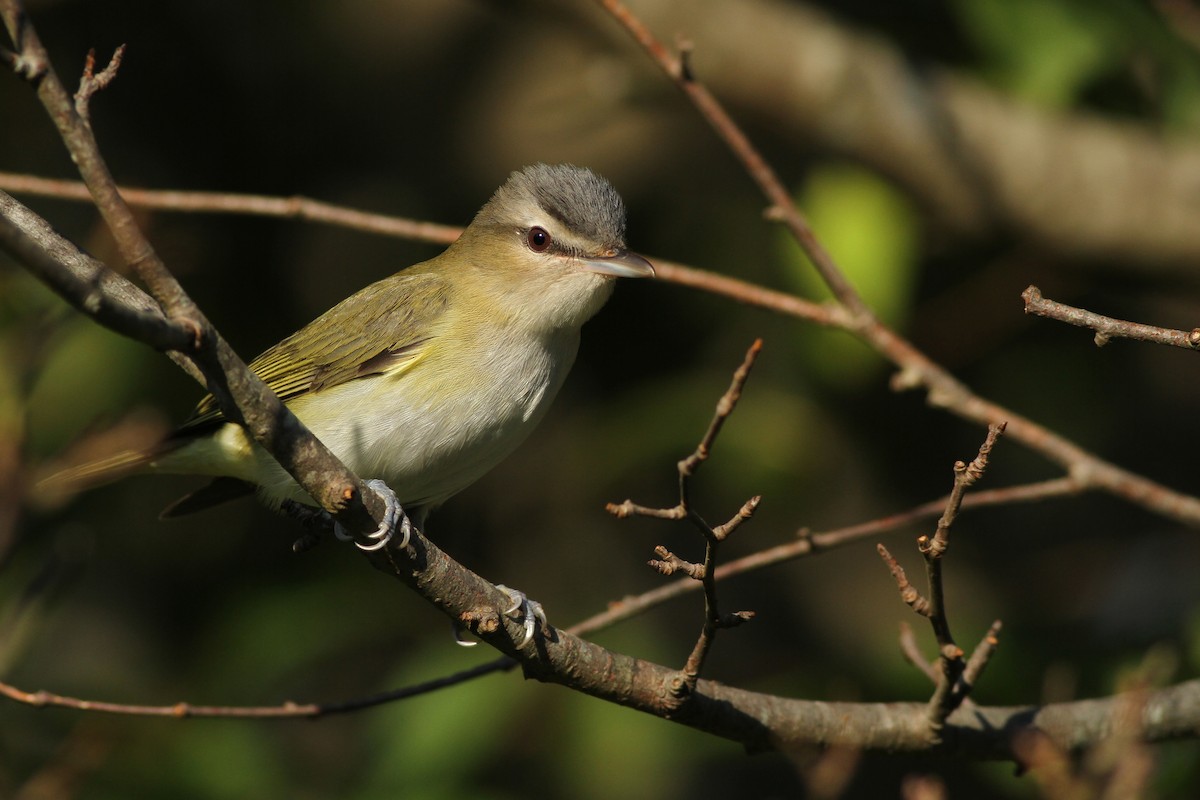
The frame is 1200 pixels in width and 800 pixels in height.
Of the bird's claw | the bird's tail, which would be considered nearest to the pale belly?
the bird's tail

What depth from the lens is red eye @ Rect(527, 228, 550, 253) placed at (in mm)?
3884

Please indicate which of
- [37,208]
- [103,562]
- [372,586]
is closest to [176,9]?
[37,208]

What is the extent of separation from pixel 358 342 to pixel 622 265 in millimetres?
836

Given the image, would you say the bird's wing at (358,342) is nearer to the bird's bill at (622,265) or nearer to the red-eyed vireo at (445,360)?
the red-eyed vireo at (445,360)

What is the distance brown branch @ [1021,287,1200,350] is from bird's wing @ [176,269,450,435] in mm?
1982

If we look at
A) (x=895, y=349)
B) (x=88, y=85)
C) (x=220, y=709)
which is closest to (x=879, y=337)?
(x=895, y=349)

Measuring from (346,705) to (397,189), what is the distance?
387 centimetres

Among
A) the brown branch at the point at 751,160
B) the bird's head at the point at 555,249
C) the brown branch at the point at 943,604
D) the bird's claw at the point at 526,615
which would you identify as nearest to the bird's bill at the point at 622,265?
the bird's head at the point at 555,249

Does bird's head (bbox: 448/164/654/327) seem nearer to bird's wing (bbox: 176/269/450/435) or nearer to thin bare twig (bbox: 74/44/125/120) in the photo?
bird's wing (bbox: 176/269/450/435)

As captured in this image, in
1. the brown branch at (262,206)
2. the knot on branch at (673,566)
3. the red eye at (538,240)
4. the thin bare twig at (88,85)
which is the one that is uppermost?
the red eye at (538,240)

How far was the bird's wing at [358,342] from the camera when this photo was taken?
3.70 meters

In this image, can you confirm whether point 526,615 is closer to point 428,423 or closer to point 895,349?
point 428,423

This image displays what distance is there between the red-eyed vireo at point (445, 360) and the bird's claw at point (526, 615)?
75 centimetres

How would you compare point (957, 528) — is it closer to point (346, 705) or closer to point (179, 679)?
point (179, 679)
